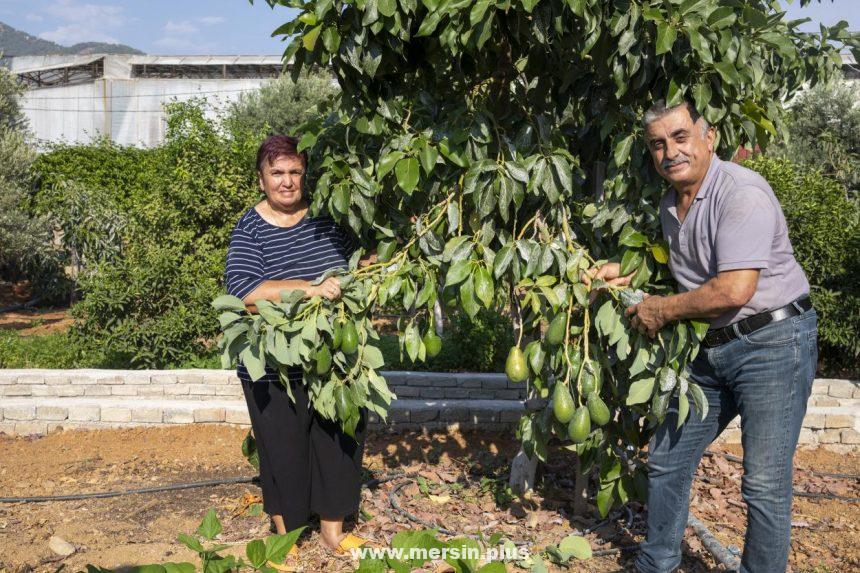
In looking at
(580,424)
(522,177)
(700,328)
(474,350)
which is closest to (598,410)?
(580,424)

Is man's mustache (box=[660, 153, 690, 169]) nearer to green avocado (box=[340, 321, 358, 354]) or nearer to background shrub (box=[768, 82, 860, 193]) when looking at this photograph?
green avocado (box=[340, 321, 358, 354])

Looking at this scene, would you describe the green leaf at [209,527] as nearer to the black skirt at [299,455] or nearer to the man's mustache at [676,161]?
the black skirt at [299,455]

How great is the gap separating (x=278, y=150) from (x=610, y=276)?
157cm

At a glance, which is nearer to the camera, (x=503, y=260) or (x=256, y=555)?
(x=256, y=555)

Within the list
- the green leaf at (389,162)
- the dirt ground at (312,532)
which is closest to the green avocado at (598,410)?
the dirt ground at (312,532)

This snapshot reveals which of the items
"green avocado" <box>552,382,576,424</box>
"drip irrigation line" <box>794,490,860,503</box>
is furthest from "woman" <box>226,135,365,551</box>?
"drip irrigation line" <box>794,490,860,503</box>

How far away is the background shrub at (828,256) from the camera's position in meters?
6.07

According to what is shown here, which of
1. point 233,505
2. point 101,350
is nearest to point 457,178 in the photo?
point 233,505

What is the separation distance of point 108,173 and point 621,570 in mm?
12207

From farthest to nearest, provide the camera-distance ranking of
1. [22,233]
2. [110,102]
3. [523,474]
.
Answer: [110,102] < [22,233] < [523,474]

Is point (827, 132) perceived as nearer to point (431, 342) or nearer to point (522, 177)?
point (522, 177)

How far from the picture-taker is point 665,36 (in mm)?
2553

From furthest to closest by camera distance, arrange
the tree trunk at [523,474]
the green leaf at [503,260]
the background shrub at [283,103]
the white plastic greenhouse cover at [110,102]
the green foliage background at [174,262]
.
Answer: the white plastic greenhouse cover at [110,102] < the background shrub at [283,103] < the green foliage background at [174,262] < the tree trunk at [523,474] < the green leaf at [503,260]

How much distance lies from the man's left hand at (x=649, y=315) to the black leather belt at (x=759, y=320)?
217mm
